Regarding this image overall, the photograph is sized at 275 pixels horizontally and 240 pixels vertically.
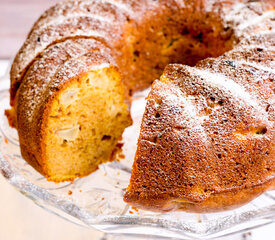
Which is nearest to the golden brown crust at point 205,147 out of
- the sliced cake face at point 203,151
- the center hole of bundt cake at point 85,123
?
the sliced cake face at point 203,151

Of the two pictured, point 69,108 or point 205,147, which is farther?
point 69,108

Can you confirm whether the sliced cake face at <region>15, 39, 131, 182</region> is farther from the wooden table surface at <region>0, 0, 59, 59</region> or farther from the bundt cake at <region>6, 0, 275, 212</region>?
the wooden table surface at <region>0, 0, 59, 59</region>

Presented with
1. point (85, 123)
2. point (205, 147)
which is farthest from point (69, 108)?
point (205, 147)

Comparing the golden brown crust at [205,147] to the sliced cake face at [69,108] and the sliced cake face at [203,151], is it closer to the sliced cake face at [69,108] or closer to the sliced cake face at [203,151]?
the sliced cake face at [203,151]

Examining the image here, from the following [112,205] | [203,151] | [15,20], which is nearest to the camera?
[203,151]

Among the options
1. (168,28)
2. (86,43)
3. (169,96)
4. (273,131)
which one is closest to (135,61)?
(168,28)

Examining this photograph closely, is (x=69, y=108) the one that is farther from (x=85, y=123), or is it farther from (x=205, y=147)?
(x=205, y=147)

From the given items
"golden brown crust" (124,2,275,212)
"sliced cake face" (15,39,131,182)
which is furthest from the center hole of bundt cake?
"golden brown crust" (124,2,275,212)
